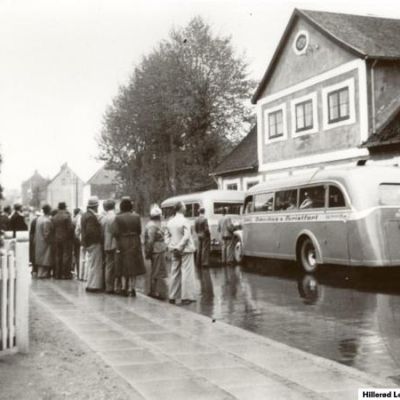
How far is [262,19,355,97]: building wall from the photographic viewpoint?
24.6m

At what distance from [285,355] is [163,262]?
6260 millimetres

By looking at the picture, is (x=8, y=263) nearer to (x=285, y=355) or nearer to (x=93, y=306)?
(x=285, y=355)

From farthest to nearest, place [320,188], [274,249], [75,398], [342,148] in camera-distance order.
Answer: [342,148] < [274,249] < [320,188] < [75,398]

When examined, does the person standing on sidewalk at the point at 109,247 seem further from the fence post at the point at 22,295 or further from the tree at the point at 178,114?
the tree at the point at 178,114

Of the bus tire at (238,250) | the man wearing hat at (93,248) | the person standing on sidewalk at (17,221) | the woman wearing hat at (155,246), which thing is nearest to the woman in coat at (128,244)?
the woman wearing hat at (155,246)

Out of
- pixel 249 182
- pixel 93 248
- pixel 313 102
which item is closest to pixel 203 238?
pixel 93 248

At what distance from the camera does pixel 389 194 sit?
14992mm

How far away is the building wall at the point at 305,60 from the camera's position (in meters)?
24.6

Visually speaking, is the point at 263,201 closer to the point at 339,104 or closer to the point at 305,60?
the point at 339,104

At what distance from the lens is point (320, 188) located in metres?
16.4

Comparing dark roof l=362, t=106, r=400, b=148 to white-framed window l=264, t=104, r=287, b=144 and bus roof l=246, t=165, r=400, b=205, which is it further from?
bus roof l=246, t=165, r=400, b=205

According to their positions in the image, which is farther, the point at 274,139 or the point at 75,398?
the point at 274,139

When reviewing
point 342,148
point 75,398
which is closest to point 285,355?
point 75,398

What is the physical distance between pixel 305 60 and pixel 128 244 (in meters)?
15.7
